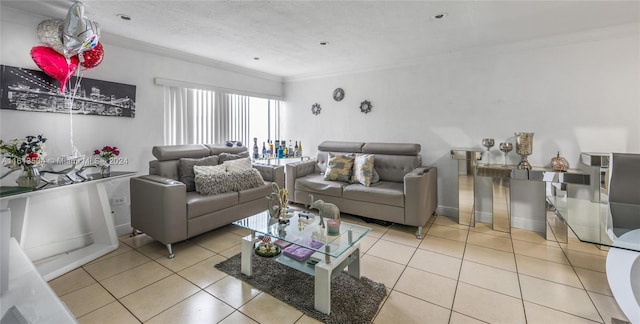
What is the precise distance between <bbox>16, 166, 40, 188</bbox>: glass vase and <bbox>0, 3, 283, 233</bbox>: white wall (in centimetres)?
41

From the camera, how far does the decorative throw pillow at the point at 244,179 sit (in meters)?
3.12

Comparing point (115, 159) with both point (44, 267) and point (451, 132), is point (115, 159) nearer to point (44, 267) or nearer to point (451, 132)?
point (44, 267)

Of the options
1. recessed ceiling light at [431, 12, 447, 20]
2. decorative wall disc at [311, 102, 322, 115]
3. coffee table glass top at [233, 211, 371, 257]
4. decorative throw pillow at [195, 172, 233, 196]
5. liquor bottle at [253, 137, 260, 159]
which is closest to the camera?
coffee table glass top at [233, 211, 371, 257]

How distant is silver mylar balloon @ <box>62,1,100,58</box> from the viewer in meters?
2.00

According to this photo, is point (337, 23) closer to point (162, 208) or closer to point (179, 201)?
point (179, 201)

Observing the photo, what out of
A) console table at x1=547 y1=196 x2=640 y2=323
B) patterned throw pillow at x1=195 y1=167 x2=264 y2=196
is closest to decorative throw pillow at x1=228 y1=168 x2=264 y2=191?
patterned throw pillow at x1=195 y1=167 x2=264 y2=196

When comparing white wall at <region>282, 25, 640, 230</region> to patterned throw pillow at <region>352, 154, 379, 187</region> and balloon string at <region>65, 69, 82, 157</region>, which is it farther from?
balloon string at <region>65, 69, 82, 157</region>

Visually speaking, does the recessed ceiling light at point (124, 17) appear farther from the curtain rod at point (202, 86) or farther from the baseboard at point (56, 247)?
the baseboard at point (56, 247)

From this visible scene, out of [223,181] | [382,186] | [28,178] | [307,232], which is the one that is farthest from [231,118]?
[307,232]

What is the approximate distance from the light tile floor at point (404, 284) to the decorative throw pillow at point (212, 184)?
0.53 metres

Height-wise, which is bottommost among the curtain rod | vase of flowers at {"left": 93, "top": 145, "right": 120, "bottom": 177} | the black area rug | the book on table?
the black area rug

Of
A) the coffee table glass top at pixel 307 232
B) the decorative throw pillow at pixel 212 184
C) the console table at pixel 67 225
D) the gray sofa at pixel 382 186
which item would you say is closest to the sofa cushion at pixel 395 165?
the gray sofa at pixel 382 186

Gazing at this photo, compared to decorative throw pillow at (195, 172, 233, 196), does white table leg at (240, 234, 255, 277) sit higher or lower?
lower

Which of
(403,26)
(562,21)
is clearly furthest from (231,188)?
(562,21)
